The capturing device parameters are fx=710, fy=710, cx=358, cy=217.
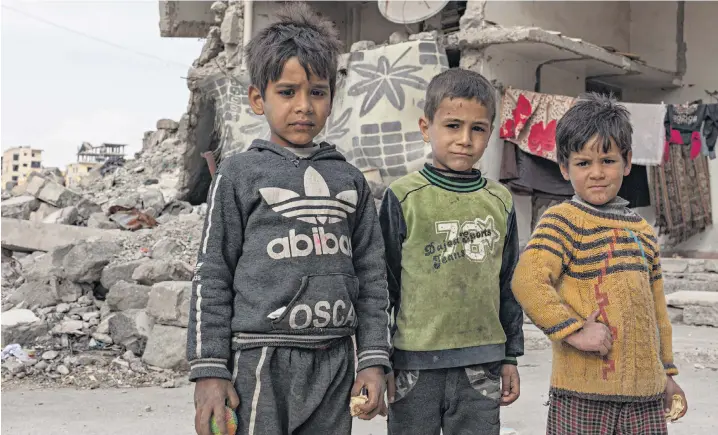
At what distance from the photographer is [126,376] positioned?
493cm

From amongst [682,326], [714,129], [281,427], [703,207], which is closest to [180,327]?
[281,427]

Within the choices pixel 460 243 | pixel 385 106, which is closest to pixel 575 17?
pixel 385 106

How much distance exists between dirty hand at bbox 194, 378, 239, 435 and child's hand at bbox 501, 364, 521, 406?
880 millimetres

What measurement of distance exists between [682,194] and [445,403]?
7783 millimetres

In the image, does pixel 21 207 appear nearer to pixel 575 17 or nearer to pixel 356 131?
pixel 356 131

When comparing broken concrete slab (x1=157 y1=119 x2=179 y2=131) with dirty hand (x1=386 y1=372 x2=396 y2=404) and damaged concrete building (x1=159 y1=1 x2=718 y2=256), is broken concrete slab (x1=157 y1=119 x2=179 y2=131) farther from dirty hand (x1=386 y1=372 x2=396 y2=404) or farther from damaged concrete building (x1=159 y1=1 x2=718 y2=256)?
dirty hand (x1=386 y1=372 x2=396 y2=404)

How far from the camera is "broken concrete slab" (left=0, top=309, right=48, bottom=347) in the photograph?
17.4 ft

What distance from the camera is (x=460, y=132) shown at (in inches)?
84.0

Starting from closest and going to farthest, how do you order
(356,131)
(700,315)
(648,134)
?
(700,315), (648,134), (356,131)

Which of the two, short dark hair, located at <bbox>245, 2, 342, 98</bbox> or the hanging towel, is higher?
the hanging towel

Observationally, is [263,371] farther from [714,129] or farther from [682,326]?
[714,129]

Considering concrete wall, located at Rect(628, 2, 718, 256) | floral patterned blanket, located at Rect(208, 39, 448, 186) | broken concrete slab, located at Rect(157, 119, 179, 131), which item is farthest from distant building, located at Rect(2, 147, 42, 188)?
concrete wall, located at Rect(628, 2, 718, 256)

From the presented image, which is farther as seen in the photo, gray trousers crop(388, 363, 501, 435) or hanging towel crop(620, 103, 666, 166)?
hanging towel crop(620, 103, 666, 166)

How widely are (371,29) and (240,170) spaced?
9610 millimetres
